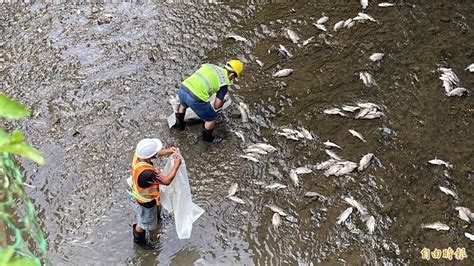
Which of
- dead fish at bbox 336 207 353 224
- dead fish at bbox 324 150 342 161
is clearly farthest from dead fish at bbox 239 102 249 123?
dead fish at bbox 336 207 353 224

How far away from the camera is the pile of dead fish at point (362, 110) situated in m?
7.35

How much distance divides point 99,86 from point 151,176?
3.22 meters

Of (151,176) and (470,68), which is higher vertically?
(151,176)

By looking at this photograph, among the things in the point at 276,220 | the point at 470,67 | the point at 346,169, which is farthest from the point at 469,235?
the point at 470,67

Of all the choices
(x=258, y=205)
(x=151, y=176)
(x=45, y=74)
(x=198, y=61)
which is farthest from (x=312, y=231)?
(x=45, y=74)

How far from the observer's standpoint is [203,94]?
21.7 ft

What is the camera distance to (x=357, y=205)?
20.6ft

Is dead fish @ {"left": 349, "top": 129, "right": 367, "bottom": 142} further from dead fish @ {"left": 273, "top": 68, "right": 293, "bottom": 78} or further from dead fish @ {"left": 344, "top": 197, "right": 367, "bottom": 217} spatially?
dead fish @ {"left": 273, "top": 68, "right": 293, "bottom": 78}

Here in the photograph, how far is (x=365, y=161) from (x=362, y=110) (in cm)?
93

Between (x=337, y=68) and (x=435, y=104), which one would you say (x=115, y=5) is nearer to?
(x=337, y=68)

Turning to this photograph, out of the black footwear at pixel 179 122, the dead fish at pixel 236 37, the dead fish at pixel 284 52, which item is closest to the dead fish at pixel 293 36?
the dead fish at pixel 284 52

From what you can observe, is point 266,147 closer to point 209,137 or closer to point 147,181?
point 209,137

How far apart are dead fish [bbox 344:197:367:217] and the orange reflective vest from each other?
7.61ft

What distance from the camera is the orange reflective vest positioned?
525cm
